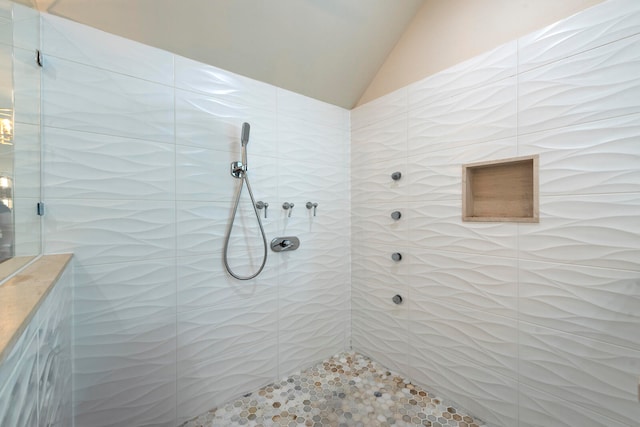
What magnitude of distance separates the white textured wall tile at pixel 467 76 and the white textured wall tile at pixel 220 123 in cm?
93

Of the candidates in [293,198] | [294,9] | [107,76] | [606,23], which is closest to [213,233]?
[293,198]

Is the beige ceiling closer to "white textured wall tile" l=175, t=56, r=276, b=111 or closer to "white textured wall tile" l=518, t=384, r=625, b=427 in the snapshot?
"white textured wall tile" l=175, t=56, r=276, b=111

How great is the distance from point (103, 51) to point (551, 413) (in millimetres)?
2554

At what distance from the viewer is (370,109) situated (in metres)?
1.91

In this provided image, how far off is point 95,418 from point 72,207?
0.92m

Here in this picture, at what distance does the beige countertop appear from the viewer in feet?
1.31

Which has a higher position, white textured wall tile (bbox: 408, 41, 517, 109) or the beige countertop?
white textured wall tile (bbox: 408, 41, 517, 109)

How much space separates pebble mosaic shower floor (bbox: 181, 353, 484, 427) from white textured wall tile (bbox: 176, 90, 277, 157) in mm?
1450

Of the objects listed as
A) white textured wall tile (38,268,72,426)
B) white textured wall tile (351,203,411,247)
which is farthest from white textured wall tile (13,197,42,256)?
white textured wall tile (351,203,411,247)

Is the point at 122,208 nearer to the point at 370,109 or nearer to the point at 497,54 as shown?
the point at 370,109

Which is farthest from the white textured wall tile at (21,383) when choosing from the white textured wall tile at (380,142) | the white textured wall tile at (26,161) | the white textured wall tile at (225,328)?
the white textured wall tile at (380,142)

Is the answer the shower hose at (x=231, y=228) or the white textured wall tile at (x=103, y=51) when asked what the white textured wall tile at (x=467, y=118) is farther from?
the white textured wall tile at (x=103, y=51)

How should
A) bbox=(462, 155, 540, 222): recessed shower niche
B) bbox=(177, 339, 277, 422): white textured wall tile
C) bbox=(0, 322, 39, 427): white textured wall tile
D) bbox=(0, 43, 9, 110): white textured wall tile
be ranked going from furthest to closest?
bbox=(177, 339, 277, 422): white textured wall tile
bbox=(462, 155, 540, 222): recessed shower niche
bbox=(0, 43, 9, 110): white textured wall tile
bbox=(0, 322, 39, 427): white textured wall tile

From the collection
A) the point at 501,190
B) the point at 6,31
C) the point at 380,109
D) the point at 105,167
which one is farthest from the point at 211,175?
the point at 501,190
